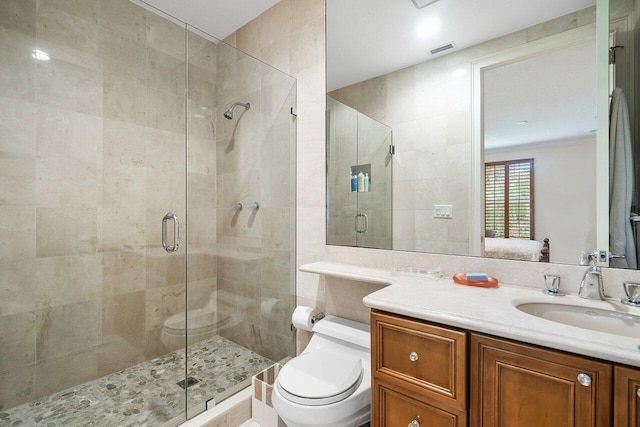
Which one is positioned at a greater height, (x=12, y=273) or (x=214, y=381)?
(x=12, y=273)

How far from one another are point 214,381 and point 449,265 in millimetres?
1562

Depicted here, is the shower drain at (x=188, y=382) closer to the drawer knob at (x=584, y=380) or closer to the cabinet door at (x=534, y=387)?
the cabinet door at (x=534, y=387)

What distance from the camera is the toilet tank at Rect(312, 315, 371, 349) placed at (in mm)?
1538

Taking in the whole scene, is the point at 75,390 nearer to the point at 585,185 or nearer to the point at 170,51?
the point at 170,51

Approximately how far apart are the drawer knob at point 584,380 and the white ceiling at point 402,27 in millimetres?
1325

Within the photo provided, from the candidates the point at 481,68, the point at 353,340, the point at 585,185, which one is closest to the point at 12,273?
the point at 353,340

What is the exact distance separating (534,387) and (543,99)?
1.09m

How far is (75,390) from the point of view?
175 cm

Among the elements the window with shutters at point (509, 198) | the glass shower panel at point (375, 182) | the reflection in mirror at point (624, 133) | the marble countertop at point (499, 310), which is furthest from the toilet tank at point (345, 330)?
the reflection in mirror at point (624, 133)

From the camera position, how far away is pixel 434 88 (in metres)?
1.46

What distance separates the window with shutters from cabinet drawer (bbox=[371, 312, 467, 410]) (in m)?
0.66

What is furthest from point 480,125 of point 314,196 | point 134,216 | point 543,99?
point 134,216

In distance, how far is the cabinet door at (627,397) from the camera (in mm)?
645

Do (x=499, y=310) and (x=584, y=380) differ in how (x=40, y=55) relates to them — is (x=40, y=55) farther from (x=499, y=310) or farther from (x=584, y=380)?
(x=584, y=380)
